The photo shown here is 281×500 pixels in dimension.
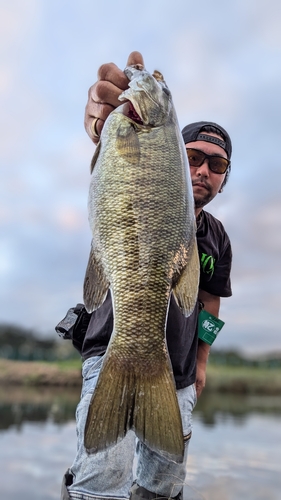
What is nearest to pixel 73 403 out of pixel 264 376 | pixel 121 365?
pixel 264 376

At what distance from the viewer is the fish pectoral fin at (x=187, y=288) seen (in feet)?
7.16

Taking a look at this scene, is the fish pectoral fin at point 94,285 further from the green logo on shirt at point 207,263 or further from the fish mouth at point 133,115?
the green logo on shirt at point 207,263

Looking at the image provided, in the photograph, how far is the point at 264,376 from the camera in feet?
82.9

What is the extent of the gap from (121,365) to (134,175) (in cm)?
85

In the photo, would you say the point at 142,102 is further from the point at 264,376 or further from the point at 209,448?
the point at 264,376

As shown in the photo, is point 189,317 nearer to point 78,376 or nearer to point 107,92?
point 107,92

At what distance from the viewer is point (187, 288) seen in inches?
86.9

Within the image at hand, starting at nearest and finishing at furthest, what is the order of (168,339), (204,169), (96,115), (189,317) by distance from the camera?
1. (96,115)
2. (168,339)
3. (189,317)
4. (204,169)

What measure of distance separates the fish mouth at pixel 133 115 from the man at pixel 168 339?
0.87 feet

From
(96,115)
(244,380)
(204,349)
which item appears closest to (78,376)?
(244,380)

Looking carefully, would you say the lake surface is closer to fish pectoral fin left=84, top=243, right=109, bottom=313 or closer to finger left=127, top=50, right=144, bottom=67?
fish pectoral fin left=84, top=243, right=109, bottom=313

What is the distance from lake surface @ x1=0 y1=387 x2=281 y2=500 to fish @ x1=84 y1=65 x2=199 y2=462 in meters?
1.82

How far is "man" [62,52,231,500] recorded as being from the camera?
2525mm

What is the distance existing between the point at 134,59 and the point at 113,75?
0.18 meters
